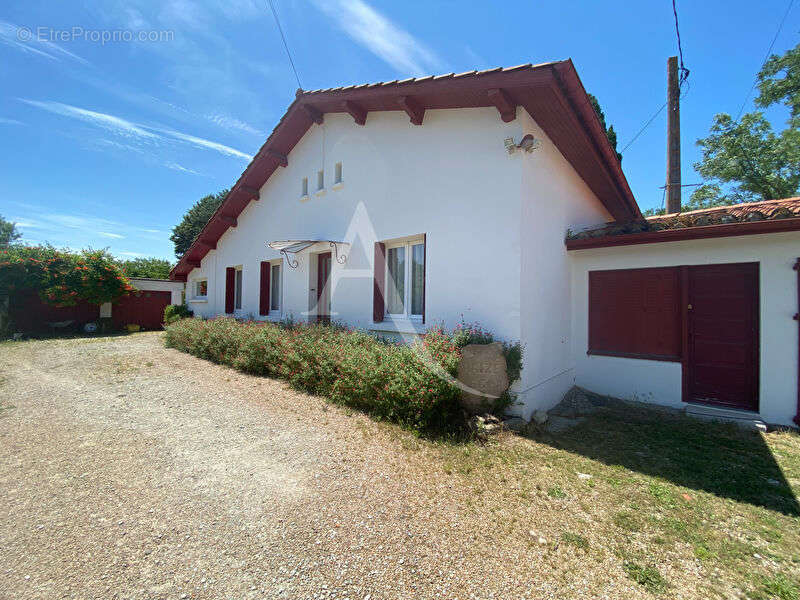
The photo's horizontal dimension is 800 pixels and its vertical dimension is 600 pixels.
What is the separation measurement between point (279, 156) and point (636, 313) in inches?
407

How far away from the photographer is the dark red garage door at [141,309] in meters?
19.1

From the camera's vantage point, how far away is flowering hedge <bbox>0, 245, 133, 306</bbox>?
50.4 ft

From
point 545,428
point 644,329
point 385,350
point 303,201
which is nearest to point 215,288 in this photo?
point 303,201

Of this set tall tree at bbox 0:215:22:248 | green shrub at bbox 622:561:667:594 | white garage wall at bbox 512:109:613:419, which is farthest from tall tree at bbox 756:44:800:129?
tall tree at bbox 0:215:22:248

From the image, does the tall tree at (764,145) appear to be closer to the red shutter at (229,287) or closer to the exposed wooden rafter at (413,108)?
the exposed wooden rafter at (413,108)

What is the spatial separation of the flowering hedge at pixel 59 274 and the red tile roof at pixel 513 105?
42.1 ft

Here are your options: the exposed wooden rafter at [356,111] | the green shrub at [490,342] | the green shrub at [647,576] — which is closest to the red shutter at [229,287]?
the exposed wooden rafter at [356,111]

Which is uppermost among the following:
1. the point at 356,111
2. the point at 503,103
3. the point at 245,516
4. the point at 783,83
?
the point at 783,83

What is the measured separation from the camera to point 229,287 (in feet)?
45.4

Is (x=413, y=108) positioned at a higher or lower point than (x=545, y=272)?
higher

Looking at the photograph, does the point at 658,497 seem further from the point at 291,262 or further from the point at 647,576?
the point at 291,262

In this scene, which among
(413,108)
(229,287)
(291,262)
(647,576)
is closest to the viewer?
(647,576)

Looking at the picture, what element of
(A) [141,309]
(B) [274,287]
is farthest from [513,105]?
(A) [141,309]

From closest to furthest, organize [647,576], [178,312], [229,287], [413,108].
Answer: [647,576] < [413,108] < [229,287] < [178,312]
